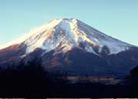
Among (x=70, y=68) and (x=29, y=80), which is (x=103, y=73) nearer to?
(x=70, y=68)

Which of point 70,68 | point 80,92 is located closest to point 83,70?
point 70,68

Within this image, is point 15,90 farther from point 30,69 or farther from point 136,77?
point 136,77

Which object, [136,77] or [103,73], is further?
[103,73]

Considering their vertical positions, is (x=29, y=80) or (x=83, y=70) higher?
(x=83, y=70)

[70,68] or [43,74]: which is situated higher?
[70,68]

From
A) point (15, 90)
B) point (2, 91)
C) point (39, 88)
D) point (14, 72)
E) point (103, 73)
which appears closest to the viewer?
point (2, 91)

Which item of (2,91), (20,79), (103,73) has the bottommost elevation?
(2,91)

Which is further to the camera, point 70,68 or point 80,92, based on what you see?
point 70,68

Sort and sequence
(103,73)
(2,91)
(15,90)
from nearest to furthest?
(2,91), (15,90), (103,73)

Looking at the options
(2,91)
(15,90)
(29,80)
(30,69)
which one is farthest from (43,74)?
(2,91)
